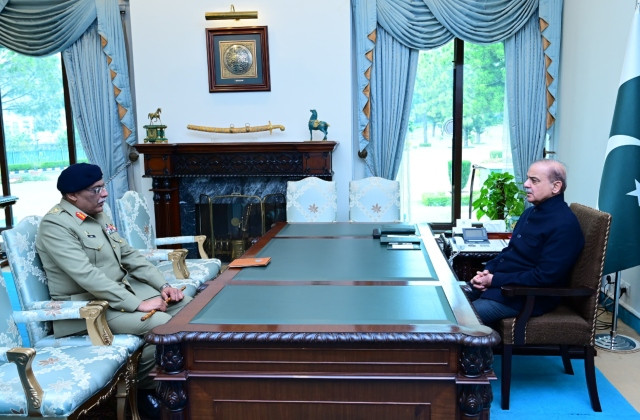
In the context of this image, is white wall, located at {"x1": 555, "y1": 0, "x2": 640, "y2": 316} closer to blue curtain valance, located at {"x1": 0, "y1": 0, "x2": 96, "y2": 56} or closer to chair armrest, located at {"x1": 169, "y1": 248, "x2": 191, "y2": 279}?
chair armrest, located at {"x1": 169, "y1": 248, "x2": 191, "y2": 279}

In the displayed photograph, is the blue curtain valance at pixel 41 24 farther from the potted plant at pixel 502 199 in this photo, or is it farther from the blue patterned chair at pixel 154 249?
the potted plant at pixel 502 199

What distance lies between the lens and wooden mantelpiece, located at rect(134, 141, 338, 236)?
16.7 ft

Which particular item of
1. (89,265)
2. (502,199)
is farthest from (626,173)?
(89,265)

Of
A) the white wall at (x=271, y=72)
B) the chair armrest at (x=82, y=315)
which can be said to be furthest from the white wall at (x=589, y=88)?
the chair armrest at (x=82, y=315)

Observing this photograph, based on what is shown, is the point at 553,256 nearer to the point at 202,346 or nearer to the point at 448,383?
the point at 448,383

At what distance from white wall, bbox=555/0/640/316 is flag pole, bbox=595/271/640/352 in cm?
33

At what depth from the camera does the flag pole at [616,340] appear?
3.41 m

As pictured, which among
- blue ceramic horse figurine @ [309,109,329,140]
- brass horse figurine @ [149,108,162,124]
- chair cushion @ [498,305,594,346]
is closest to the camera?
chair cushion @ [498,305,594,346]

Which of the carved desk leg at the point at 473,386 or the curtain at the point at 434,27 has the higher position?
the curtain at the point at 434,27

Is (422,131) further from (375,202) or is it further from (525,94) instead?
(375,202)

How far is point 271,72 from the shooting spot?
5316 millimetres

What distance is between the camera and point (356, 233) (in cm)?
352

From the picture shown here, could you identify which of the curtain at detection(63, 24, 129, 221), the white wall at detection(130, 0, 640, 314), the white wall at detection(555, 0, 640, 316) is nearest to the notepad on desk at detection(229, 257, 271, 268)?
the white wall at detection(555, 0, 640, 316)

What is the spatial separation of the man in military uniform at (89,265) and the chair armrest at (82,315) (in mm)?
92
